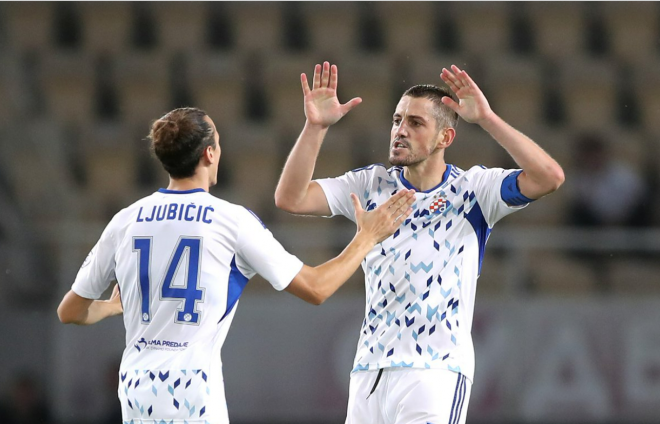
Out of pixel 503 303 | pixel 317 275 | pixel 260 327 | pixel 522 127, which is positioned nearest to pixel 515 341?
pixel 503 303

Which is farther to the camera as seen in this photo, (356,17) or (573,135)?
(356,17)

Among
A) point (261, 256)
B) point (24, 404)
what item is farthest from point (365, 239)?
point (24, 404)

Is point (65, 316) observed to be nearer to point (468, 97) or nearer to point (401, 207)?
point (401, 207)

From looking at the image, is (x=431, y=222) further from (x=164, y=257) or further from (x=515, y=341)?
(x=515, y=341)

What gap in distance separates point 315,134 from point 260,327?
413 cm

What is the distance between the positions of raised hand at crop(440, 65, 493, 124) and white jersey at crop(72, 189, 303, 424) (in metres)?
1.17

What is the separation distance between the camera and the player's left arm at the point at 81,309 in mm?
3936

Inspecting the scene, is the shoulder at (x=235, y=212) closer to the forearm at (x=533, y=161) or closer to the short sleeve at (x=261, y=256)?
the short sleeve at (x=261, y=256)

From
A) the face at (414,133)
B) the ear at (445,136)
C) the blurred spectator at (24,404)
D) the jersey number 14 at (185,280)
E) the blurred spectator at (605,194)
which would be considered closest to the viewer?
the jersey number 14 at (185,280)

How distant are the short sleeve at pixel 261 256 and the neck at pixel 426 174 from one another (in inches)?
42.1

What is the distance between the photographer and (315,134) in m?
4.59

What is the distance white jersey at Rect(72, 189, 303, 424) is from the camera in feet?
11.8

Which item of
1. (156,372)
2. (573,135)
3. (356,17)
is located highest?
(356,17)

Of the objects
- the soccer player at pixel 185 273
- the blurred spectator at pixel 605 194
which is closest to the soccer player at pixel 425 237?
the soccer player at pixel 185 273
